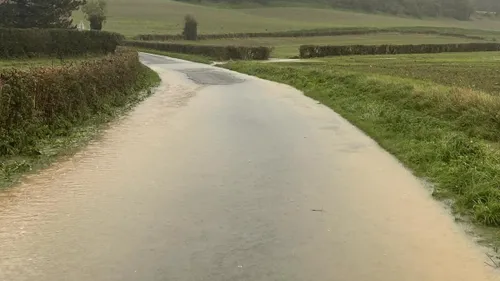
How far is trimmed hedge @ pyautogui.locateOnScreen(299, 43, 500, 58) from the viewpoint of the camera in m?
60.4

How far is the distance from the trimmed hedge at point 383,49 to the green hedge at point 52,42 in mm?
20118

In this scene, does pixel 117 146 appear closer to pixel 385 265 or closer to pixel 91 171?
pixel 91 171

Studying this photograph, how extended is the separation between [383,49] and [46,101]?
54.0 metres

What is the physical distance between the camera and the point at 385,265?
712cm

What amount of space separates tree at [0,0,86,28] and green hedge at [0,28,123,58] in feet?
20.3

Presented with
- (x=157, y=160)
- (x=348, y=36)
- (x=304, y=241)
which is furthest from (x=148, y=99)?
(x=348, y=36)

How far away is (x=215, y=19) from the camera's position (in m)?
119

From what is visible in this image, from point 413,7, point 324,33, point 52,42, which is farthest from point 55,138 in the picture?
point 413,7

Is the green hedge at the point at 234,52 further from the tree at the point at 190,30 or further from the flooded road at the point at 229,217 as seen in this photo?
the flooded road at the point at 229,217

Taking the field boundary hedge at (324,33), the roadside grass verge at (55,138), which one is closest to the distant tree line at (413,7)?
the field boundary hedge at (324,33)

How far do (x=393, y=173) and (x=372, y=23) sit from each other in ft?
399

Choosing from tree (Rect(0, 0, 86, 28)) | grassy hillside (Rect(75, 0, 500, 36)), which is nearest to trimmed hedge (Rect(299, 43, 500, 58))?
tree (Rect(0, 0, 86, 28))

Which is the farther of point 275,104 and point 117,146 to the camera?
point 275,104

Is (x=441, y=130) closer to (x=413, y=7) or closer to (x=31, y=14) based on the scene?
(x=31, y=14)
